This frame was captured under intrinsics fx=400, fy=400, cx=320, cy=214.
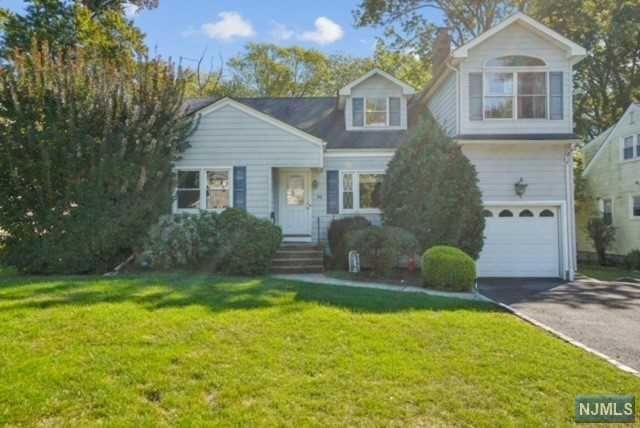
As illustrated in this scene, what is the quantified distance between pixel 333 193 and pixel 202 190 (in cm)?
427

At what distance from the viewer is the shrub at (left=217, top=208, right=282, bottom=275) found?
10.0 meters

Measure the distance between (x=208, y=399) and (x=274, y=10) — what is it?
57.8ft

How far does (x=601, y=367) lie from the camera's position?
178 inches

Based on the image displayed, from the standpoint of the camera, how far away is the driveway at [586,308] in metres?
5.63

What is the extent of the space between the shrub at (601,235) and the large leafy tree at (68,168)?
20.1m

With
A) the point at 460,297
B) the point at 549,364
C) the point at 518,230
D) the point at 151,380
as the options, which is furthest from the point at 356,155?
the point at 151,380

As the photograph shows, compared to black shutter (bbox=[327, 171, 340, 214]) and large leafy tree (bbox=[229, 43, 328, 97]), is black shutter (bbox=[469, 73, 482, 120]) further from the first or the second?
large leafy tree (bbox=[229, 43, 328, 97])

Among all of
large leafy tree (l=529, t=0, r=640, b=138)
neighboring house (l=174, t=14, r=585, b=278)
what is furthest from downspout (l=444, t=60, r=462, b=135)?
large leafy tree (l=529, t=0, r=640, b=138)

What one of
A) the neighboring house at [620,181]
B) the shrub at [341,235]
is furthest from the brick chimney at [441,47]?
the neighboring house at [620,181]

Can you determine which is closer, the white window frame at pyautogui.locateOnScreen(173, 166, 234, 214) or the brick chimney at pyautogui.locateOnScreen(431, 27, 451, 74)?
the white window frame at pyautogui.locateOnScreen(173, 166, 234, 214)

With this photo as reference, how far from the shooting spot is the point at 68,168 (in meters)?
10.1

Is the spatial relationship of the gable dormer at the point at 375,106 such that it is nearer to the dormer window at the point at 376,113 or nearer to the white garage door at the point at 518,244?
the dormer window at the point at 376,113

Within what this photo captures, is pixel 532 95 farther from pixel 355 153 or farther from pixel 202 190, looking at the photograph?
pixel 202 190

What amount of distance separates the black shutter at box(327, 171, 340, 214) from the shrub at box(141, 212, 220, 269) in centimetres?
424
